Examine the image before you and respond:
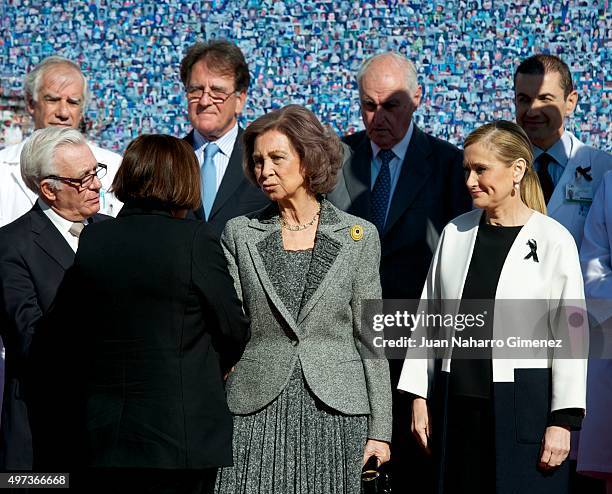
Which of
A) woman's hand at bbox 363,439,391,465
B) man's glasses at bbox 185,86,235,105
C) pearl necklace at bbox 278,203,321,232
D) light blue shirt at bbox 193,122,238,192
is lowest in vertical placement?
woman's hand at bbox 363,439,391,465

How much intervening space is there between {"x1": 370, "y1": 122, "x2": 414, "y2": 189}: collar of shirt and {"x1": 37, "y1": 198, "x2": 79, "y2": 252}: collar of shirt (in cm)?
132

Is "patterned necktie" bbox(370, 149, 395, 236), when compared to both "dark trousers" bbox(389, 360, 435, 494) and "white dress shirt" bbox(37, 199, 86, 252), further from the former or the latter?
"white dress shirt" bbox(37, 199, 86, 252)

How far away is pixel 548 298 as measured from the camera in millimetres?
3277

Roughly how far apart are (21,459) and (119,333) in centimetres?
85

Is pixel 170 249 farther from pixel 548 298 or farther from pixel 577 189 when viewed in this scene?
pixel 577 189

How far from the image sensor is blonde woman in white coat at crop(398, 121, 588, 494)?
320cm

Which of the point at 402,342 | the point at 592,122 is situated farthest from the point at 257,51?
the point at 402,342

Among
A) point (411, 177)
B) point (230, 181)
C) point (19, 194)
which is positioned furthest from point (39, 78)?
point (411, 177)

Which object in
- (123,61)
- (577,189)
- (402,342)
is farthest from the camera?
(123,61)

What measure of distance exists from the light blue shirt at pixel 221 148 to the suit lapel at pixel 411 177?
706 mm

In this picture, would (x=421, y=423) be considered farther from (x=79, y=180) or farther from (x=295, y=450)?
(x=79, y=180)

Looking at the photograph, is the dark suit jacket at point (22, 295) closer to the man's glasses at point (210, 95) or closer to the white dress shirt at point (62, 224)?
the white dress shirt at point (62, 224)

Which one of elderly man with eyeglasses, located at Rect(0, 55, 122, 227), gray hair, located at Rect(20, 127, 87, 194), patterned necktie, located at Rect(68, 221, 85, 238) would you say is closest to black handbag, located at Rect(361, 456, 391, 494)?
patterned necktie, located at Rect(68, 221, 85, 238)

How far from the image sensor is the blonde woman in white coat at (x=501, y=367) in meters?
3.20
